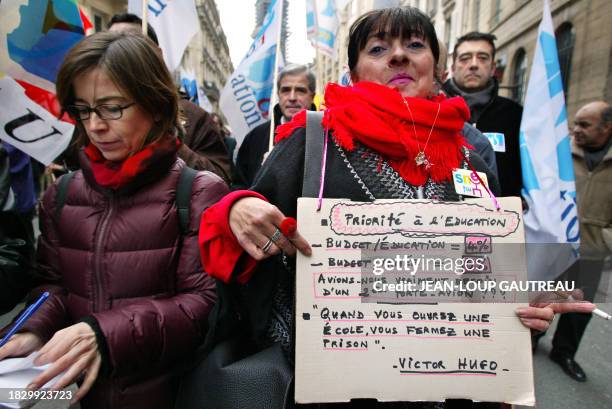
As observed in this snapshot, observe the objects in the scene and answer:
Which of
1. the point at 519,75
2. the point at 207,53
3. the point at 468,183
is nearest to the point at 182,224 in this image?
the point at 468,183

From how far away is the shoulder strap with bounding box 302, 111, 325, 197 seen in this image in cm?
112

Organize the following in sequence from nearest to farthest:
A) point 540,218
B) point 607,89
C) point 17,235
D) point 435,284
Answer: point 435,284
point 17,235
point 540,218
point 607,89

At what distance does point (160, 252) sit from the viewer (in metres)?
1.29

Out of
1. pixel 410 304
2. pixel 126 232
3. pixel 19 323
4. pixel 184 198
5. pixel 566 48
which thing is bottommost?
pixel 19 323

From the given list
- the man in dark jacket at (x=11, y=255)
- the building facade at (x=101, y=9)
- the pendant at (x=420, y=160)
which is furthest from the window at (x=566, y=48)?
the building facade at (x=101, y=9)

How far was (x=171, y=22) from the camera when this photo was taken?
345cm

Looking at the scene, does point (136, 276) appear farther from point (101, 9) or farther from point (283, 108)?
point (101, 9)

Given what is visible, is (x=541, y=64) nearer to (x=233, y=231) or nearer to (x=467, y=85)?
(x=467, y=85)

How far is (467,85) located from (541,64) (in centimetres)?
55

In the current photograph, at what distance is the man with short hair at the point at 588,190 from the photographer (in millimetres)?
3127

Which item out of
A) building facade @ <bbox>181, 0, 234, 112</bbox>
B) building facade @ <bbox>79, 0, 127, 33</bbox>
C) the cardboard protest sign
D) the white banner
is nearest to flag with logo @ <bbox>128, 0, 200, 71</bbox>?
the white banner

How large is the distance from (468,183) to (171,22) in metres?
3.12

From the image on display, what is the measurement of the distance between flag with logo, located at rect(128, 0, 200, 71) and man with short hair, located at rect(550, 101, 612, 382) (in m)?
3.37

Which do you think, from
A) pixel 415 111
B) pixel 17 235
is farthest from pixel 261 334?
pixel 17 235
